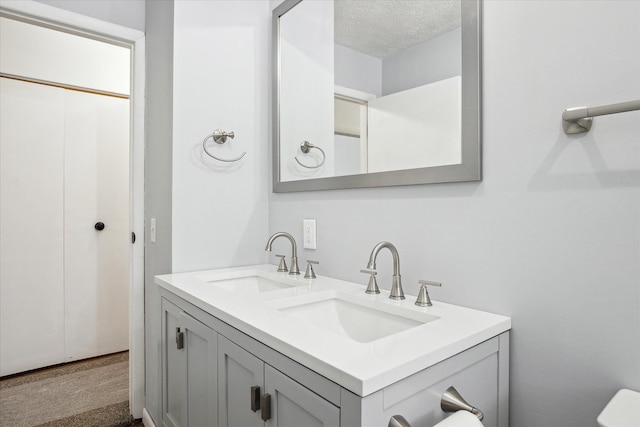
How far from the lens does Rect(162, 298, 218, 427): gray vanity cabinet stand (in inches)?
45.0

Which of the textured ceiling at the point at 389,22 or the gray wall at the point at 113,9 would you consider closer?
the textured ceiling at the point at 389,22

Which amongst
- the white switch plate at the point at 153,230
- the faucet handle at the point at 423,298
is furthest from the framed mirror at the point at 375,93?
the white switch plate at the point at 153,230

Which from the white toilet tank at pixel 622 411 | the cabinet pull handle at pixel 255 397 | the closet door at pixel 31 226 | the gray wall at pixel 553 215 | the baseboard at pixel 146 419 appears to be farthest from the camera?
the closet door at pixel 31 226

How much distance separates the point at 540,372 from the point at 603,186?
46 cm

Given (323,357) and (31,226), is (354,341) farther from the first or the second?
(31,226)

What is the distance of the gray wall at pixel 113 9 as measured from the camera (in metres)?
1.66

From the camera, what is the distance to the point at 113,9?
1781 millimetres

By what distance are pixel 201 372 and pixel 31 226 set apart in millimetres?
1903

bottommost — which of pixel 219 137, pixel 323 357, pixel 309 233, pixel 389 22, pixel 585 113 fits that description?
pixel 323 357

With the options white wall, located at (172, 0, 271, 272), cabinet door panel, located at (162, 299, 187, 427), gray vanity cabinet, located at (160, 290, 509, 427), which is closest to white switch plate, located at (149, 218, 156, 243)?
white wall, located at (172, 0, 271, 272)

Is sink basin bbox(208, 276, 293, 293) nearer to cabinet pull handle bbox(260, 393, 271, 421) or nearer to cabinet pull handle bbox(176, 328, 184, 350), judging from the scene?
cabinet pull handle bbox(176, 328, 184, 350)

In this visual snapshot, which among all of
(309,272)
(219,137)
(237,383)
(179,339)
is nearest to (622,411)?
(237,383)

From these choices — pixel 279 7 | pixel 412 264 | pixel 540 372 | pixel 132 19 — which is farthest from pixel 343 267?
pixel 132 19

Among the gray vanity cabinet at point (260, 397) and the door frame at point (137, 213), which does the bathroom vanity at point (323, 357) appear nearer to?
the gray vanity cabinet at point (260, 397)
